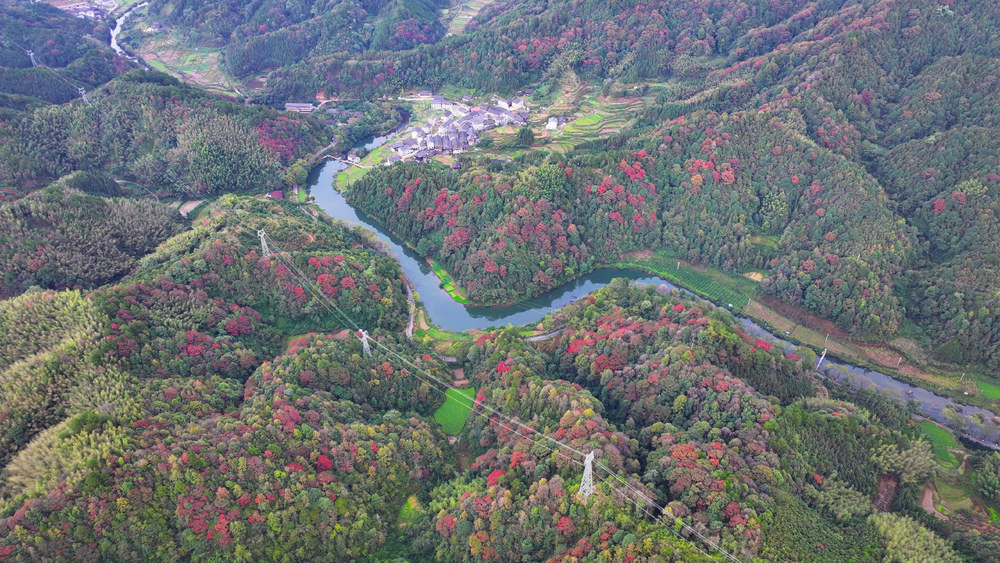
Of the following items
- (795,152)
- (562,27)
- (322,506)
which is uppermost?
(562,27)

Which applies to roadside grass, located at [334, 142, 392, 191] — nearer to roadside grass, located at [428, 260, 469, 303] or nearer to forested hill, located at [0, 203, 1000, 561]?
roadside grass, located at [428, 260, 469, 303]

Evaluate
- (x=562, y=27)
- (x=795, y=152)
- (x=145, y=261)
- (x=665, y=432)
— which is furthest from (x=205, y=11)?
(x=665, y=432)

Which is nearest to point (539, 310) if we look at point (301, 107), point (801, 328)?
point (801, 328)

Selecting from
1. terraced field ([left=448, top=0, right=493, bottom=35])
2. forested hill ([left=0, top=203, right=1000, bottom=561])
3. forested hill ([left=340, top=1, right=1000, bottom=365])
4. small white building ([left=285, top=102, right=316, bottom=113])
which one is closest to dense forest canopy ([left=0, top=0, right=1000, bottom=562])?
forested hill ([left=0, top=203, right=1000, bottom=561])

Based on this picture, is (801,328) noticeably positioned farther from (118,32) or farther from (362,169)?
(118,32)

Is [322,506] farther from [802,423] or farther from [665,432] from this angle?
[802,423]

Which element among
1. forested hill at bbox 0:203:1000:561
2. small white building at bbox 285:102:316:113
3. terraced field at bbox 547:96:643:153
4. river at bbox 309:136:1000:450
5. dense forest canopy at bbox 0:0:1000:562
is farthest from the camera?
small white building at bbox 285:102:316:113
